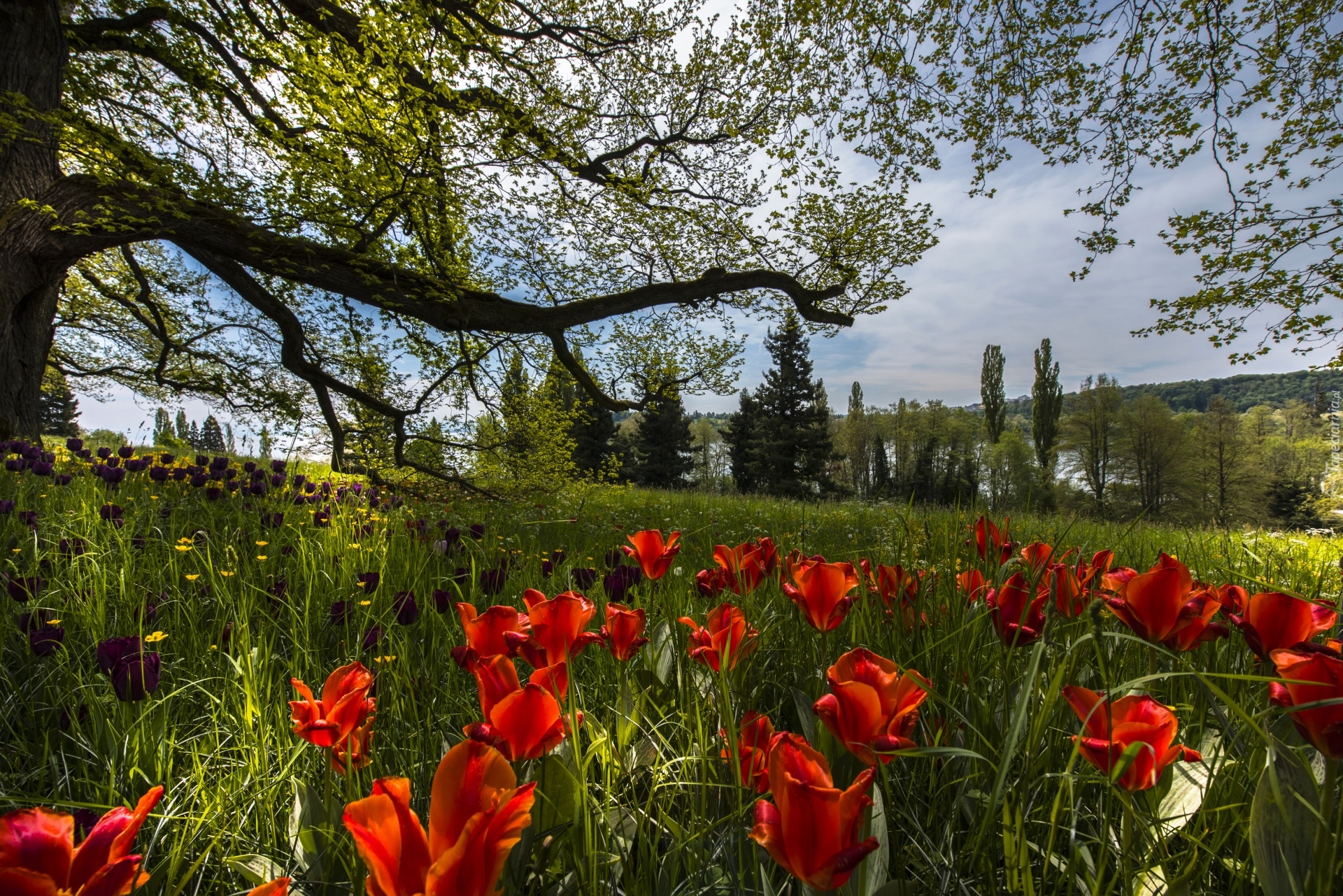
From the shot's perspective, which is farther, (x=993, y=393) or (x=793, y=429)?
(x=993, y=393)

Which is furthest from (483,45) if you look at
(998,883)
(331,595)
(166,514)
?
(998,883)

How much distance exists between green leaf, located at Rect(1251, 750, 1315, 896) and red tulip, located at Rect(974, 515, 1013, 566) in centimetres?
111

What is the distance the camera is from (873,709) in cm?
70

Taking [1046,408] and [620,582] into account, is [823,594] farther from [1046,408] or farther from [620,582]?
[1046,408]

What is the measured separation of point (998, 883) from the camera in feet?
2.86

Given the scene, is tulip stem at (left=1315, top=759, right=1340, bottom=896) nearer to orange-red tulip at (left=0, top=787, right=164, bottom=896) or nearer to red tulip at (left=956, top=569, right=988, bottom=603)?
red tulip at (left=956, top=569, right=988, bottom=603)

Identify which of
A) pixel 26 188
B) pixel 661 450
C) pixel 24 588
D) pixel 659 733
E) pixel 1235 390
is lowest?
pixel 659 733

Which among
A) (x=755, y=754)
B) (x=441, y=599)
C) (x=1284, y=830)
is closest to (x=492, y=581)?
(x=441, y=599)

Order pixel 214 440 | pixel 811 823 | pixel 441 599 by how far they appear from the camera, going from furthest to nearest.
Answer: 1. pixel 214 440
2. pixel 441 599
3. pixel 811 823

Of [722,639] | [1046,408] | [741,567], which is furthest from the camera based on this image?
[1046,408]

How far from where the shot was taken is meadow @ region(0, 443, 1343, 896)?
2.45 feet

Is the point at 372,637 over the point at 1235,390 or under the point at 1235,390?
under

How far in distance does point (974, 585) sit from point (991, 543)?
1.91 ft

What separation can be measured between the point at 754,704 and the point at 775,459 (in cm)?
3009
